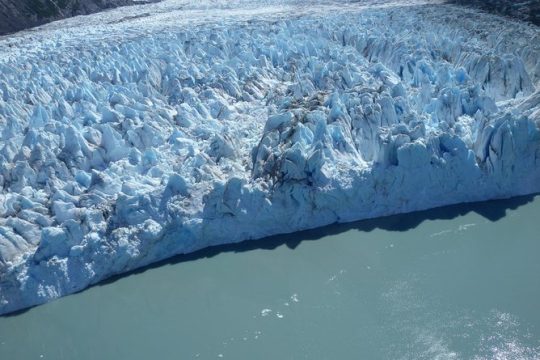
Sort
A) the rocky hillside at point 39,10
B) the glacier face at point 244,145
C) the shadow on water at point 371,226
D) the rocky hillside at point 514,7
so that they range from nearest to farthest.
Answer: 1. the glacier face at point 244,145
2. the shadow on water at point 371,226
3. the rocky hillside at point 514,7
4. the rocky hillside at point 39,10

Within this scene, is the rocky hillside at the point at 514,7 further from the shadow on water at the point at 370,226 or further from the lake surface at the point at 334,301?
the lake surface at the point at 334,301

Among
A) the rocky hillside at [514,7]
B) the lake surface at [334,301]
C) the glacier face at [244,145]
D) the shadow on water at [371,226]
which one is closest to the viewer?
the lake surface at [334,301]

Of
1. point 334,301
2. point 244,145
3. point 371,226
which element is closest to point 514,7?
point 244,145

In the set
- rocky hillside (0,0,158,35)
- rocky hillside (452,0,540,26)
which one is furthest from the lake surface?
rocky hillside (0,0,158,35)

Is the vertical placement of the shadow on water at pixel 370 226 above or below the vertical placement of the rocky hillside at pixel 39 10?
below

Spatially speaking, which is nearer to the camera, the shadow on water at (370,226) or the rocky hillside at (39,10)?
the shadow on water at (370,226)

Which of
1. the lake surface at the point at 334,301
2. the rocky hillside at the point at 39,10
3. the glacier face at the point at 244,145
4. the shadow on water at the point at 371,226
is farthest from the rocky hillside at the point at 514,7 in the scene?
the rocky hillside at the point at 39,10
